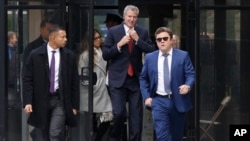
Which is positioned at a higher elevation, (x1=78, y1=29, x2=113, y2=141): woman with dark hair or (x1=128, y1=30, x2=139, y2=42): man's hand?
(x1=128, y1=30, x2=139, y2=42): man's hand

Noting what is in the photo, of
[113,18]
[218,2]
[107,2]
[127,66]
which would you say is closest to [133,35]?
[127,66]

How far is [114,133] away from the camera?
11.9 metres

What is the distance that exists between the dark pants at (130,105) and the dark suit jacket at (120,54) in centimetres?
10

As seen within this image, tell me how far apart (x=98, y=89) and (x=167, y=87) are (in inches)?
70.6

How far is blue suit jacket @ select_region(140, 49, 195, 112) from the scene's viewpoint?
1084cm

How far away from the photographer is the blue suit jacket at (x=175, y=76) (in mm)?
10844

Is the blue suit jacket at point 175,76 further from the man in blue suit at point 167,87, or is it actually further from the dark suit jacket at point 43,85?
the dark suit jacket at point 43,85

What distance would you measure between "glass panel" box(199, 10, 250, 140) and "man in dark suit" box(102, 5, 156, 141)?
125cm

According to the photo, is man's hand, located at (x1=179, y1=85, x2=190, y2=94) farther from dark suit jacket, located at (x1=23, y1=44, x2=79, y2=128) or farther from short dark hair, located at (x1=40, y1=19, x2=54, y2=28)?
short dark hair, located at (x1=40, y1=19, x2=54, y2=28)

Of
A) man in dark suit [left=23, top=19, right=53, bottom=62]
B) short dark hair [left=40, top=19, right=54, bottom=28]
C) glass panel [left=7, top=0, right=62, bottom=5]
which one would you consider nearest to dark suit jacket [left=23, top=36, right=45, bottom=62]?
man in dark suit [left=23, top=19, right=53, bottom=62]

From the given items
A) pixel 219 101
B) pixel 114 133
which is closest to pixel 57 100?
pixel 114 133

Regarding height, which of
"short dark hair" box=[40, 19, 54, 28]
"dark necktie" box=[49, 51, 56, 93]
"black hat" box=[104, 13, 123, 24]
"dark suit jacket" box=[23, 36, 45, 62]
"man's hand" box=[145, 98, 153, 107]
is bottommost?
"man's hand" box=[145, 98, 153, 107]

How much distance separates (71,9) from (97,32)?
566 mm

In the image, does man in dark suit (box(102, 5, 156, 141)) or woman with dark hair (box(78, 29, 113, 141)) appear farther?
woman with dark hair (box(78, 29, 113, 141))
